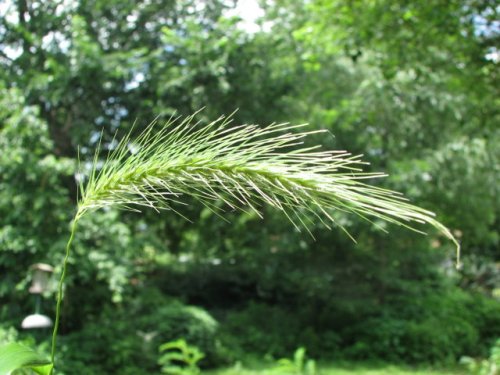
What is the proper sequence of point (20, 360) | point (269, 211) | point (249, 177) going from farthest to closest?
point (269, 211)
point (20, 360)
point (249, 177)

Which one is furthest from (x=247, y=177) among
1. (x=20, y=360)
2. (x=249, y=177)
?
(x=20, y=360)

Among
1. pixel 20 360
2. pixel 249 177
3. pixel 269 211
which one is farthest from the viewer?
pixel 269 211

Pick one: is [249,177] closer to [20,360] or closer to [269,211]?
[20,360]

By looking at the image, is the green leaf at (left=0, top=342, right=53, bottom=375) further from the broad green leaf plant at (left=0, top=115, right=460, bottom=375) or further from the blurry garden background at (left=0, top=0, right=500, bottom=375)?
the blurry garden background at (left=0, top=0, right=500, bottom=375)

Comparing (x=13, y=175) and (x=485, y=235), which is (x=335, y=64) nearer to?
(x=485, y=235)

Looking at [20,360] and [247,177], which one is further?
[20,360]

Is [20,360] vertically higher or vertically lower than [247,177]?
lower

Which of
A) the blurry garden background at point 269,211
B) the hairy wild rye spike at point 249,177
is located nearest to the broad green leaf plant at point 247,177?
the hairy wild rye spike at point 249,177
